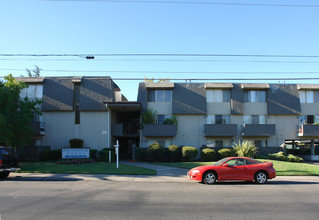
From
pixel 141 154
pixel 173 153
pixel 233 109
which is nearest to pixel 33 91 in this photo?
pixel 141 154

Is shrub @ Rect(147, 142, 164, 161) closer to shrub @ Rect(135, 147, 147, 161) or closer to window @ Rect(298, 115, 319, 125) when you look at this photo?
shrub @ Rect(135, 147, 147, 161)

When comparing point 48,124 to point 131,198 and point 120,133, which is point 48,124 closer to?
point 120,133

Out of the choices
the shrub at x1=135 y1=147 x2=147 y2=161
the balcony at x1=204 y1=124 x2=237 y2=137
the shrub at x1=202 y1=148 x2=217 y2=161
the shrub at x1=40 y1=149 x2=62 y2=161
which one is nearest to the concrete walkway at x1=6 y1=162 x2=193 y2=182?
the shrub at x1=202 y1=148 x2=217 y2=161

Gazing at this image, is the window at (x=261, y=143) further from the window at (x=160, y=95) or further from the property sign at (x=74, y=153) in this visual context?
the property sign at (x=74, y=153)

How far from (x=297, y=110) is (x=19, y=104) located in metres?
26.7

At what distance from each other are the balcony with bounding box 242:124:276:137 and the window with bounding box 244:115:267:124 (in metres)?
1.37

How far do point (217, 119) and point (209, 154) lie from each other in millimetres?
6070

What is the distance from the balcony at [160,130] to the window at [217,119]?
13.9 ft

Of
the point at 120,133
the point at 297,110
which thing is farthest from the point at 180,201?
the point at 297,110

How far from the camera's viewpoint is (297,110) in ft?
98.2

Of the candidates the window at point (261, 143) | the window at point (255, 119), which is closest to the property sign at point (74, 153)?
the window at point (255, 119)

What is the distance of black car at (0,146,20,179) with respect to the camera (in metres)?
14.4

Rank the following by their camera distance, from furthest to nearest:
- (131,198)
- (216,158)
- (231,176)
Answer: (216,158) < (231,176) < (131,198)

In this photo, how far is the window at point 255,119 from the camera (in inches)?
1187
